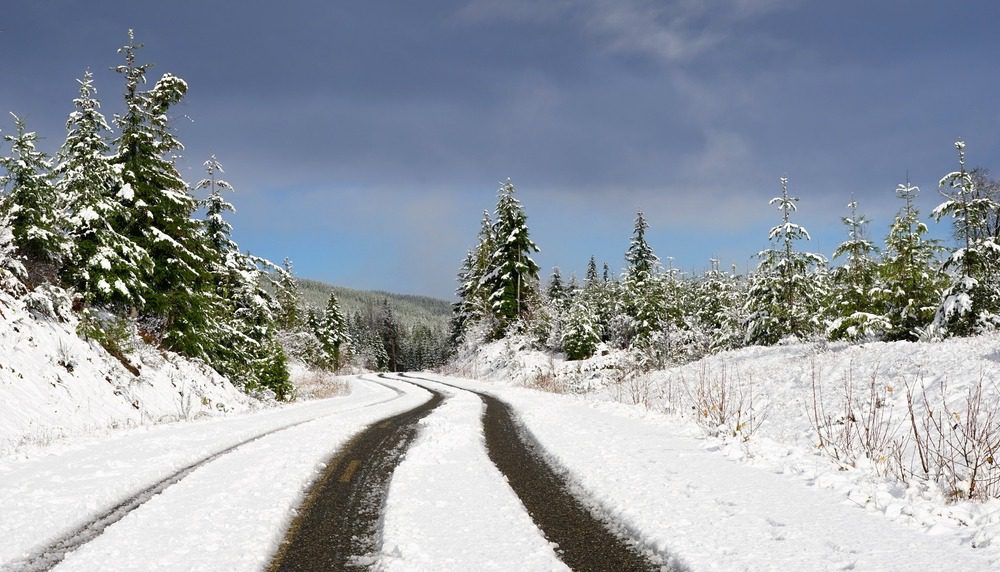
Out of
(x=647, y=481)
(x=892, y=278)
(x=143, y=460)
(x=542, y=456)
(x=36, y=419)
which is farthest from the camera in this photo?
(x=892, y=278)

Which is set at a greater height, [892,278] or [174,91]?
[174,91]

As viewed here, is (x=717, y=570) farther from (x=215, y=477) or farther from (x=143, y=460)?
(x=143, y=460)

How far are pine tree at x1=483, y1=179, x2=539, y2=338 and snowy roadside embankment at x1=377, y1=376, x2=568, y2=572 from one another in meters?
38.5

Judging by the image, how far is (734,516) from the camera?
521 centimetres

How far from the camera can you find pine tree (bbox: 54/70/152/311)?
16812 millimetres

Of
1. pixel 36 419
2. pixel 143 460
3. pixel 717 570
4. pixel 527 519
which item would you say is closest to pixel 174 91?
pixel 36 419

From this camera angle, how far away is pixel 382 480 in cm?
729

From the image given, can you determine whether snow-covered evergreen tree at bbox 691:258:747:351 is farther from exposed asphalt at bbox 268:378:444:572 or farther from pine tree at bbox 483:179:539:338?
exposed asphalt at bbox 268:378:444:572

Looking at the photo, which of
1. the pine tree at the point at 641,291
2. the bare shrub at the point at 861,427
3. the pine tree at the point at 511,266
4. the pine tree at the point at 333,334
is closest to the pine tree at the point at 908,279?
the bare shrub at the point at 861,427

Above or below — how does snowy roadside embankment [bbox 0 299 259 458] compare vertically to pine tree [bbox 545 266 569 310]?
below

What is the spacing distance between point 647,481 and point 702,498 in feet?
2.81

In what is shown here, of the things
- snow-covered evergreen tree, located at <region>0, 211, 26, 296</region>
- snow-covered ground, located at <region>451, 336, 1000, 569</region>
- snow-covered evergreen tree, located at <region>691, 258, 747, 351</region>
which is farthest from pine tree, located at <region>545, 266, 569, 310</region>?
snow-covered evergreen tree, located at <region>0, 211, 26, 296</region>

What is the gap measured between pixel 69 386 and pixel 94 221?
5988 millimetres

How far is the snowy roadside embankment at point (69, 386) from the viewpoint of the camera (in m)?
11.0
